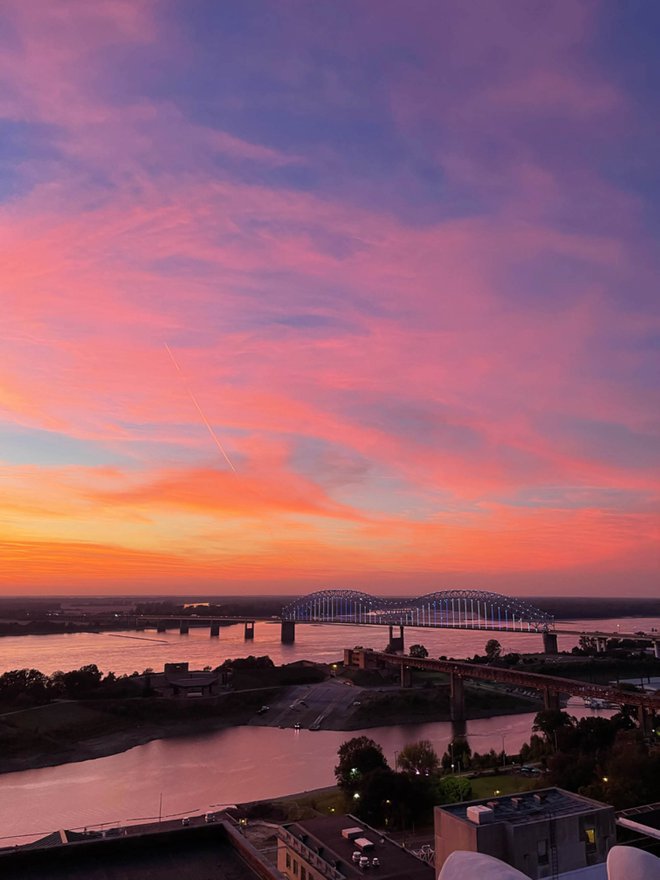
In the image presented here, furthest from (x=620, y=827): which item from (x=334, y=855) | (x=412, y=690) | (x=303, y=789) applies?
(x=412, y=690)

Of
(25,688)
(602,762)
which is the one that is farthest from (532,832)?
(25,688)

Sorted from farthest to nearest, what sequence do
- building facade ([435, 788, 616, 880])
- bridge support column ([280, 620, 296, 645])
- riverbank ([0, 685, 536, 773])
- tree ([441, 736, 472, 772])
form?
bridge support column ([280, 620, 296, 645])
riverbank ([0, 685, 536, 773])
tree ([441, 736, 472, 772])
building facade ([435, 788, 616, 880])

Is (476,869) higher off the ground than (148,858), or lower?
higher

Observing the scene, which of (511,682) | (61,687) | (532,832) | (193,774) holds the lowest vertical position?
(193,774)

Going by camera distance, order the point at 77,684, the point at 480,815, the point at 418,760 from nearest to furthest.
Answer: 1. the point at 480,815
2. the point at 418,760
3. the point at 77,684

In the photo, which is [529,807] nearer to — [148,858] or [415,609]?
[148,858]

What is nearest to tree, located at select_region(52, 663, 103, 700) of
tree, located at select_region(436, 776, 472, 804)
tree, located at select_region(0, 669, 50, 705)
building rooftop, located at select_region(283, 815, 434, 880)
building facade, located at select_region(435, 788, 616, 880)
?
tree, located at select_region(0, 669, 50, 705)

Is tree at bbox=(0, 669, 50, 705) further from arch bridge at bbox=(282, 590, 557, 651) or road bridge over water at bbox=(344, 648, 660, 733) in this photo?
arch bridge at bbox=(282, 590, 557, 651)
